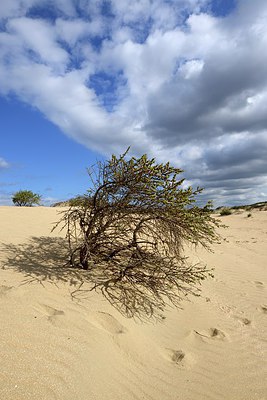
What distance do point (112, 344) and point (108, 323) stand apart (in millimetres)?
425

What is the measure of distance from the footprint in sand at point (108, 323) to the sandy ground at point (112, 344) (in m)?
0.01

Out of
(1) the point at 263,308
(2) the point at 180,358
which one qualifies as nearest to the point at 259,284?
(1) the point at 263,308

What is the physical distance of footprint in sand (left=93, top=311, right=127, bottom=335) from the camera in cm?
374

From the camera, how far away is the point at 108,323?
3.87m

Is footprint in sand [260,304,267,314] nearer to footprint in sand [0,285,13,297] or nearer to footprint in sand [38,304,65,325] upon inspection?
footprint in sand [38,304,65,325]

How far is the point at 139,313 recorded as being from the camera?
4367mm

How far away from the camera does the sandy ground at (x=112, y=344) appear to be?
2.68 meters

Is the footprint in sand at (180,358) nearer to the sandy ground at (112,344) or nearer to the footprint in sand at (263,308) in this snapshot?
the sandy ground at (112,344)

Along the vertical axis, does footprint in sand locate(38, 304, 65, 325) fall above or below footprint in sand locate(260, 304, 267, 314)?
above

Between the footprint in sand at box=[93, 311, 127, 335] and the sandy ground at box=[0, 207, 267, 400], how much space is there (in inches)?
0.5

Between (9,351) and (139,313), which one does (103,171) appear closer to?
(139,313)

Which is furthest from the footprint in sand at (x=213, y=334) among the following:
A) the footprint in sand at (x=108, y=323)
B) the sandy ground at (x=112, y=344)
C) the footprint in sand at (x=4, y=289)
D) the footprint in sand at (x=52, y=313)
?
the footprint in sand at (x=4, y=289)

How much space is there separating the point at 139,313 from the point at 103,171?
7.91ft

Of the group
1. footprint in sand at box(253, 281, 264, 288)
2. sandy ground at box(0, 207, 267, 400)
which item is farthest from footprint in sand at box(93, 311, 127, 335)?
footprint in sand at box(253, 281, 264, 288)
